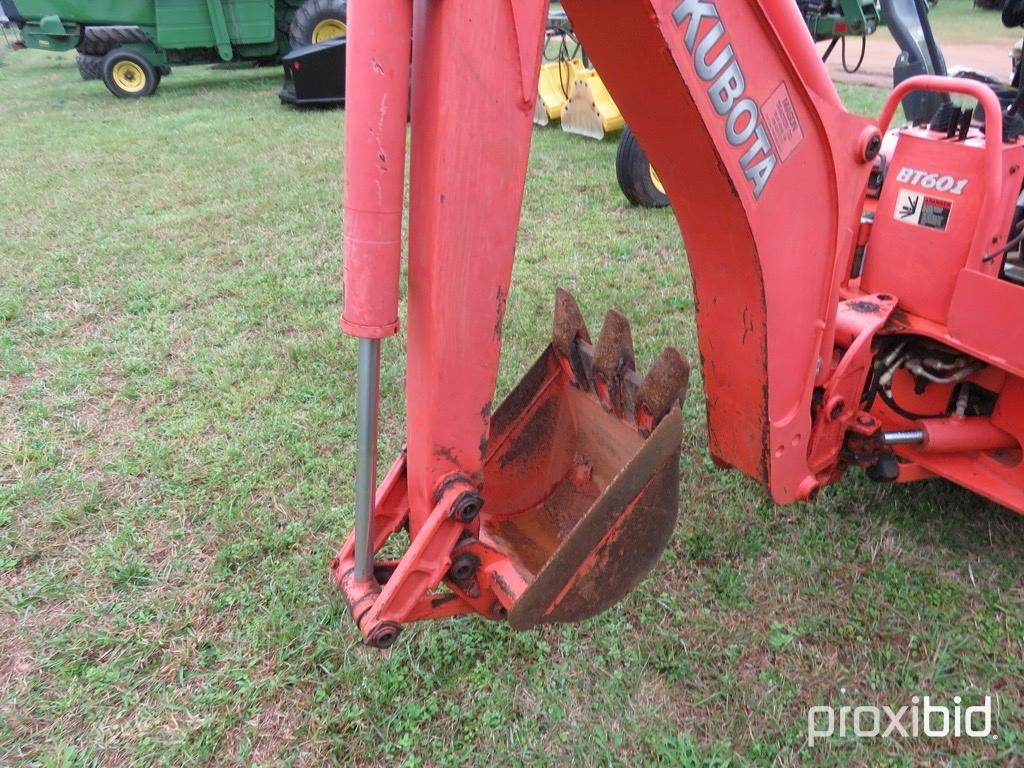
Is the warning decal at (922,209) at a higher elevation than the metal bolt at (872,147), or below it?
below

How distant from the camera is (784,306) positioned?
1.88m

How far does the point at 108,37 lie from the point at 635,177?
378 inches

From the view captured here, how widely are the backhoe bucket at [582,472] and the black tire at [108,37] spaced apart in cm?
1177

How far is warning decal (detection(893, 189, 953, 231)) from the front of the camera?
7.34 ft

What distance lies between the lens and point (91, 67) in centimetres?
1223

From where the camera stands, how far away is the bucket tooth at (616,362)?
6.75 feet

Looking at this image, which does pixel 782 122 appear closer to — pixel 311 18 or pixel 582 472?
pixel 582 472

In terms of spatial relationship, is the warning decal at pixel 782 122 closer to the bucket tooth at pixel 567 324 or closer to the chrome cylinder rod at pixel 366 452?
the bucket tooth at pixel 567 324

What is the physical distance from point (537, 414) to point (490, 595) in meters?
0.70

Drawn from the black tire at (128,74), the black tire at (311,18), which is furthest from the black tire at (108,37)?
the black tire at (311,18)

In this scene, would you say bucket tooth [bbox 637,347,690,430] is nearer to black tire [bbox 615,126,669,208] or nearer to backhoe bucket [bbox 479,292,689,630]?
backhoe bucket [bbox 479,292,689,630]

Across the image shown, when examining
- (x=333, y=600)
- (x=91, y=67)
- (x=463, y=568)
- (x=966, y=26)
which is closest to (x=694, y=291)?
(x=463, y=568)

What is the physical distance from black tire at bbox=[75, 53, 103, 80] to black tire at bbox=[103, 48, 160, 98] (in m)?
0.26

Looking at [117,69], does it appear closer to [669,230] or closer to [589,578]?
[669,230]
